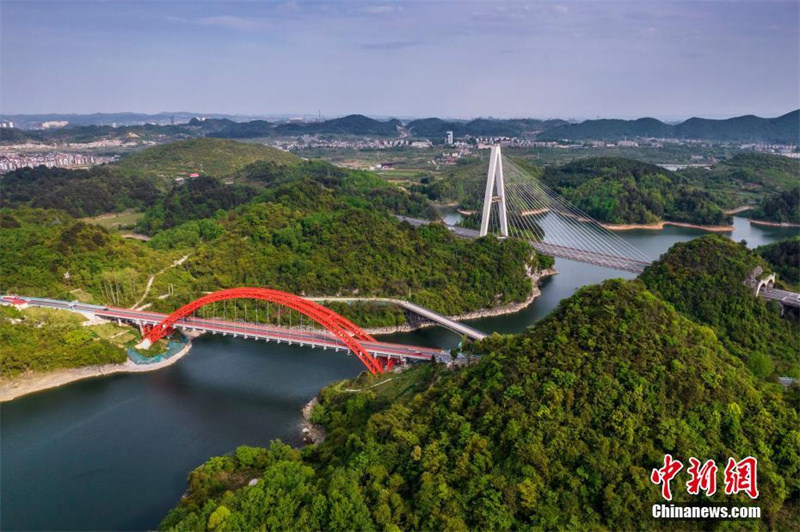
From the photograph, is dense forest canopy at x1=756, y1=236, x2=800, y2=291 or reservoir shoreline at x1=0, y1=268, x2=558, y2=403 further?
dense forest canopy at x1=756, y1=236, x2=800, y2=291

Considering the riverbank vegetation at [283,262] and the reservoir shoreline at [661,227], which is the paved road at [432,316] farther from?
the reservoir shoreline at [661,227]

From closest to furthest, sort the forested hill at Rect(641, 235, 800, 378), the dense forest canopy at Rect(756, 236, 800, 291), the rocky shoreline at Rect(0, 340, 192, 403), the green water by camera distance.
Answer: the green water, the rocky shoreline at Rect(0, 340, 192, 403), the forested hill at Rect(641, 235, 800, 378), the dense forest canopy at Rect(756, 236, 800, 291)

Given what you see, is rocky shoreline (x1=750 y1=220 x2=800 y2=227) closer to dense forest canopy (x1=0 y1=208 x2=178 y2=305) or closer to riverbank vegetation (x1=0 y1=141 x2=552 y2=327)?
riverbank vegetation (x1=0 y1=141 x2=552 y2=327)

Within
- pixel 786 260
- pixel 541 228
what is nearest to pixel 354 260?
pixel 541 228

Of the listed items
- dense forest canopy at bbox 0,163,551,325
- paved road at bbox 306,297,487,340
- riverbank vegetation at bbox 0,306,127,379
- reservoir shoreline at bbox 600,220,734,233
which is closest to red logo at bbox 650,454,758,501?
paved road at bbox 306,297,487,340

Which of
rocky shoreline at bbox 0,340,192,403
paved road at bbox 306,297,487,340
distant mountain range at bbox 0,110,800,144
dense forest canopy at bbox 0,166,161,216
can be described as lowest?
rocky shoreline at bbox 0,340,192,403

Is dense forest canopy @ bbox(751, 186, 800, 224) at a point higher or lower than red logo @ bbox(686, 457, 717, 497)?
higher

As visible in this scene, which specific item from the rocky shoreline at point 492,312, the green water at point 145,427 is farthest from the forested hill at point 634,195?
the green water at point 145,427

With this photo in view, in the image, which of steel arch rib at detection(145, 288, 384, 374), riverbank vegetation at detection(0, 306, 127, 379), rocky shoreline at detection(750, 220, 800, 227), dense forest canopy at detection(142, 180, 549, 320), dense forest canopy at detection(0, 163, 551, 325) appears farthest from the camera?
rocky shoreline at detection(750, 220, 800, 227)

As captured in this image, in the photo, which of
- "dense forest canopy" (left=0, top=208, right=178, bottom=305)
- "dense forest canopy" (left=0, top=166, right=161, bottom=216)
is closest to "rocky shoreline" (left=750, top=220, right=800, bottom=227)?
"dense forest canopy" (left=0, top=208, right=178, bottom=305)
